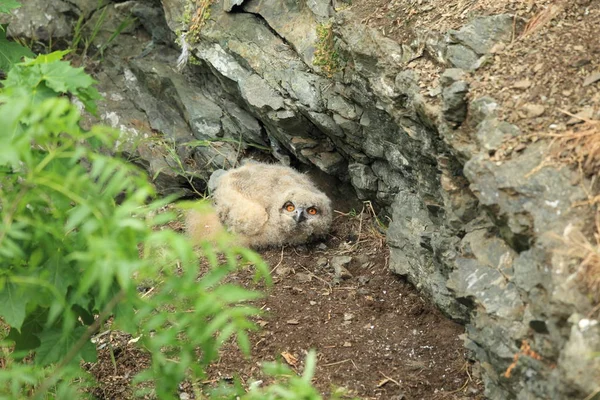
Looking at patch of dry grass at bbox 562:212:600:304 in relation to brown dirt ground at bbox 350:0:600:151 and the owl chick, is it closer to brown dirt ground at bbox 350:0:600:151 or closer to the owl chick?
brown dirt ground at bbox 350:0:600:151

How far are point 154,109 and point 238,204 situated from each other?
187 cm

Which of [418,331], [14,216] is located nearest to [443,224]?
[418,331]

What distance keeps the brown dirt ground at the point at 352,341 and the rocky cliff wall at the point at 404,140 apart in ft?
0.81

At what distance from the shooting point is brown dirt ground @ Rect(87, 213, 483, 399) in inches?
199

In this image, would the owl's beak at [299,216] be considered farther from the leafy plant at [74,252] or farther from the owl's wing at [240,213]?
the leafy plant at [74,252]

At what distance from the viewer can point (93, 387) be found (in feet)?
17.3

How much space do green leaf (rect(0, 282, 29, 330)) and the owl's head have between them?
329cm

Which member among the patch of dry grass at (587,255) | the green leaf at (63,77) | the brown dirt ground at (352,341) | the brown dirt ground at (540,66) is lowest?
the brown dirt ground at (352,341)

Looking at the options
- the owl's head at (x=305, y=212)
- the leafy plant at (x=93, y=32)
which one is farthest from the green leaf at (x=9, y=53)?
the leafy plant at (x=93, y=32)

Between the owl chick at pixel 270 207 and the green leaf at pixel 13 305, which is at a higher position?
the green leaf at pixel 13 305

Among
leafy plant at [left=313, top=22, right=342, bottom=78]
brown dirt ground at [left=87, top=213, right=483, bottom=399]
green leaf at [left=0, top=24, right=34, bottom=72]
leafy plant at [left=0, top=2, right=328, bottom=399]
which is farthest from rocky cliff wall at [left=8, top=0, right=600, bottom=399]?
green leaf at [left=0, top=24, right=34, bottom=72]

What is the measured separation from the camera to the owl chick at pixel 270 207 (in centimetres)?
688

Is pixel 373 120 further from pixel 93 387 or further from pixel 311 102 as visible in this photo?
pixel 93 387

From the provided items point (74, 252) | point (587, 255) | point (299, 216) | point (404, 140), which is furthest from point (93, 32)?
point (587, 255)
